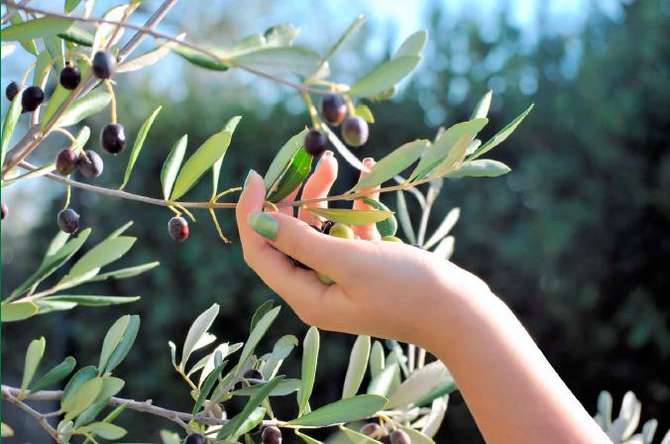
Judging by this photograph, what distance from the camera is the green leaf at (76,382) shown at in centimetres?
66

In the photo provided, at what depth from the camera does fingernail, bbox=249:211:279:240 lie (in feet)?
2.23

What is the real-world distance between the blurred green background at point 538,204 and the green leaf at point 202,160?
3358 millimetres

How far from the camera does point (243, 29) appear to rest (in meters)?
12.5

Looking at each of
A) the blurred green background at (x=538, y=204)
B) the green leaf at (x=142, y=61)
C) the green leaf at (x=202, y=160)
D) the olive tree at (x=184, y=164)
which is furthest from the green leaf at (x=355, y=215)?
the blurred green background at (x=538, y=204)

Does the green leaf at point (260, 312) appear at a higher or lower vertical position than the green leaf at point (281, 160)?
lower

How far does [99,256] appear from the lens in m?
0.74

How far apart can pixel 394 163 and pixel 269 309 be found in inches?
10.2

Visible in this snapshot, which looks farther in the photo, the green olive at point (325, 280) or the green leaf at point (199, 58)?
the green olive at point (325, 280)

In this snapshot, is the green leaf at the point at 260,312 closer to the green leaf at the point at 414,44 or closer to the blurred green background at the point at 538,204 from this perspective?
the green leaf at the point at 414,44

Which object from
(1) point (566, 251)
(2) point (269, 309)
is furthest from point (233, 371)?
(1) point (566, 251)

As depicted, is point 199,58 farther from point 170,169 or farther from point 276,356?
point 276,356

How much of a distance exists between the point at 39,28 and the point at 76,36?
0.14 feet

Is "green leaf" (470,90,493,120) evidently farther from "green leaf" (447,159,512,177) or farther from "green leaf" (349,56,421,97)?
"green leaf" (349,56,421,97)

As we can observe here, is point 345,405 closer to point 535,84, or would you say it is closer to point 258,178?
point 258,178
